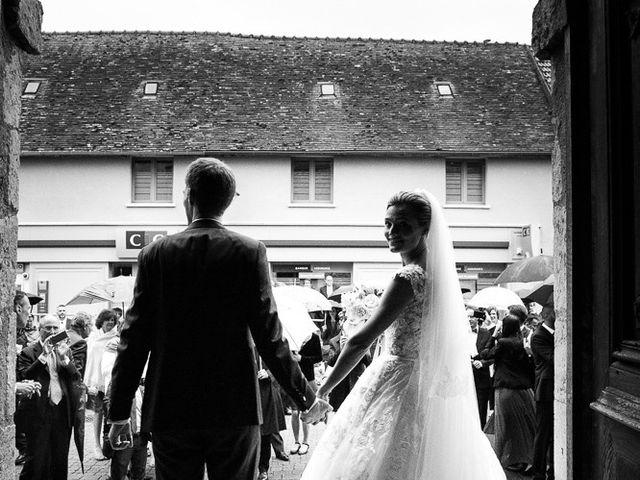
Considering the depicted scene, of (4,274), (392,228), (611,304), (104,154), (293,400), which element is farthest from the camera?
(104,154)

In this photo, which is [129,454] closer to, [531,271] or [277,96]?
[531,271]

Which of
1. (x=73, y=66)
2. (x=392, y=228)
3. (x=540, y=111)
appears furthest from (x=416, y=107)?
(x=392, y=228)

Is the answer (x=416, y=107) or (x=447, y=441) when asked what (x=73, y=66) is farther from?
(x=447, y=441)

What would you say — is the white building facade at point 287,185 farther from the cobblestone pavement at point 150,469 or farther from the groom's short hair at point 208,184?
the groom's short hair at point 208,184

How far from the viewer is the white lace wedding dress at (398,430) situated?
15.1 feet

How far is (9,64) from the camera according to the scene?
15.3 ft

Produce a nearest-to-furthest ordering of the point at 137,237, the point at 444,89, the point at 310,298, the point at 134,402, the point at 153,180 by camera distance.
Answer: the point at 134,402
the point at 310,298
the point at 137,237
the point at 153,180
the point at 444,89

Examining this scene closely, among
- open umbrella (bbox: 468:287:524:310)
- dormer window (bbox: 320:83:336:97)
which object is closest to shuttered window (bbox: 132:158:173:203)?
dormer window (bbox: 320:83:336:97)

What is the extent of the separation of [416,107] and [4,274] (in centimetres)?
2241

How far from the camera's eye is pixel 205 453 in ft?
12.1

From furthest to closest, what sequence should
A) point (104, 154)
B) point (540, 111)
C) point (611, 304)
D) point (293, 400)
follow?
1. point (540, 111)
2. point (104, 154)
3. point (293, 400)
4. point (611, 304)

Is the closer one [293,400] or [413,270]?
[293,400]

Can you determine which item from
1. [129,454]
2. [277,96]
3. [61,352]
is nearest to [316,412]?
[129,454]

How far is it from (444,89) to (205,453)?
2438 cm
